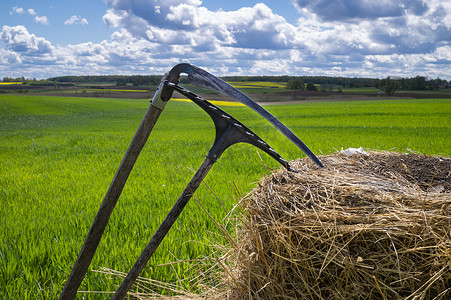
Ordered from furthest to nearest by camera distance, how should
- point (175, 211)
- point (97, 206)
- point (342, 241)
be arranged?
point (97, 206)
point (175, 211)
point (342, 241)

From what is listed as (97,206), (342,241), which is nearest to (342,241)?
(342,241)

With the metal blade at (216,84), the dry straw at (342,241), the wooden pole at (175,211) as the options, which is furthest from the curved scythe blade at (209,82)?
the dry straw at (342,241)

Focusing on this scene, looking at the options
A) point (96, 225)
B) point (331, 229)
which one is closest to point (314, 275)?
point (331, 229)

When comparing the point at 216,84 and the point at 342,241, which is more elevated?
the point at 216,84

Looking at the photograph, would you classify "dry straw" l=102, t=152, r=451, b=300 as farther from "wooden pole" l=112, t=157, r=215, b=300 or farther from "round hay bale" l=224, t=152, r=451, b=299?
"wooden pole" l=112, t=157, r=215, b=300

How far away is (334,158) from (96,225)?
1.90m

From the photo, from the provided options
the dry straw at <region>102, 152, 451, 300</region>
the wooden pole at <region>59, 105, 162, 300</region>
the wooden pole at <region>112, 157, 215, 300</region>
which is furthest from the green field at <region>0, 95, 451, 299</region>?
the wooden pole at <region>59, 105, 162, 300</region>

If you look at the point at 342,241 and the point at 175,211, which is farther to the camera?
the point at 175,211

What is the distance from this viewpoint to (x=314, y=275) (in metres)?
1.66

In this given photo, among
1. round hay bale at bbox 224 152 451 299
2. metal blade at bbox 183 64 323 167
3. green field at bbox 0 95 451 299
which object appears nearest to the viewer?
round hay bale at bbox 224 152 451 299

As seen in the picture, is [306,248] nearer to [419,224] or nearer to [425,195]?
[419,224]

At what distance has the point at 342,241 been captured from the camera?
1.64m

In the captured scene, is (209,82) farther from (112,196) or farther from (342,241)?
(342,241)

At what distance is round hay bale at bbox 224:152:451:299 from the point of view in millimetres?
1540
